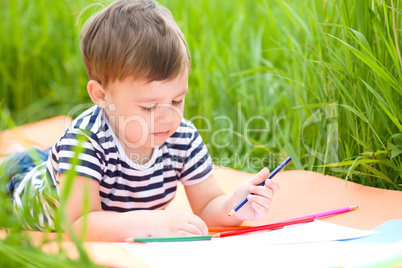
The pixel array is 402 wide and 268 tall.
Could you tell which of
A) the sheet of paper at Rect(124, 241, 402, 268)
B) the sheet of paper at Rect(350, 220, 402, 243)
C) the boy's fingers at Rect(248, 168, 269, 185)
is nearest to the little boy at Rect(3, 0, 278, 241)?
the boy's fingers at Rect(248, 168, 269, 185)

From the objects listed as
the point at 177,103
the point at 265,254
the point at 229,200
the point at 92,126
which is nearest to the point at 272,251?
the point at 265,254

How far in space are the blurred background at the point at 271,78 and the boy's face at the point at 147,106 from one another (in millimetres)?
283

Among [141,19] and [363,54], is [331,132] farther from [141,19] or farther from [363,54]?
[141,19]

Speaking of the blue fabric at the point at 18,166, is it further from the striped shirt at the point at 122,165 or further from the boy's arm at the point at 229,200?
the boy's arm at the point at 229,200

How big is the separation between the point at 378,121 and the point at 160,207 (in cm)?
59

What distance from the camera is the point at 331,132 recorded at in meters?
1.50

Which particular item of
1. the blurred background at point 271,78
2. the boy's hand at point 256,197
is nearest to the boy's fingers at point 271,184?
the boy's hand at point 256,197

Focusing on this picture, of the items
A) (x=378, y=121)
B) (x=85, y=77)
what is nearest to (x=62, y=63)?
(x=85, y=77)

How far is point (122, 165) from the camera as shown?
127cm

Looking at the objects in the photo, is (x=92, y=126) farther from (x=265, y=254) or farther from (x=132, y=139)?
(x=265, y=254)

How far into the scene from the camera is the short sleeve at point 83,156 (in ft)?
3.87

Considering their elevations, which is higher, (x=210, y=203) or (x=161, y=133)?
(x=161, y=133)

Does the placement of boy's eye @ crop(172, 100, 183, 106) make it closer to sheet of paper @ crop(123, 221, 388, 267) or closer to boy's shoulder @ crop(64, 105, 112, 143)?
boy's shoulder @ crop(64, 105, 112, 143)

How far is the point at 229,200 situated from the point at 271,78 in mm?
879
